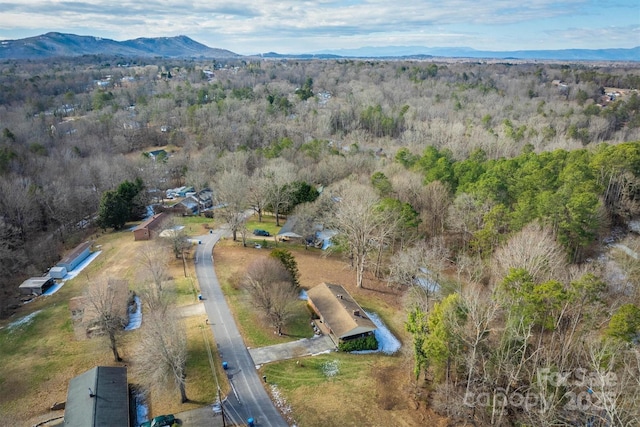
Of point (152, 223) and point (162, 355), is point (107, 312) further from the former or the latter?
point (152, 223)

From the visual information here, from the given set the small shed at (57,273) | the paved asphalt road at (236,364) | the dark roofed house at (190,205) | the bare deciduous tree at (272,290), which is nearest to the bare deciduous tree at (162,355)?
the paved asphalt road at (236,364)

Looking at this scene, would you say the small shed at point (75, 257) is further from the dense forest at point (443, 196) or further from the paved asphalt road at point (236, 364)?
the paved asphalt road at point (236, 364)

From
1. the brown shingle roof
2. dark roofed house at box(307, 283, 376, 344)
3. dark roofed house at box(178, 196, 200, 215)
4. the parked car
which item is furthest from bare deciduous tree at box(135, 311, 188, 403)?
dark roofed house at box(178, 196, 200, 215)

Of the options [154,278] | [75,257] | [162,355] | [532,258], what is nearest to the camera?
[162,355]

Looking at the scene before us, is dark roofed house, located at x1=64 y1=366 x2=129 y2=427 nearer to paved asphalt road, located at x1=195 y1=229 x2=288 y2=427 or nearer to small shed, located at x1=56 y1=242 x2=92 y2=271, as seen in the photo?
paved asphalt road, located at x1=195 y1=229 x2=288 y2=427

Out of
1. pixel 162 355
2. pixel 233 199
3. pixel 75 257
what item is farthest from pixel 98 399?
pixel 233 199
